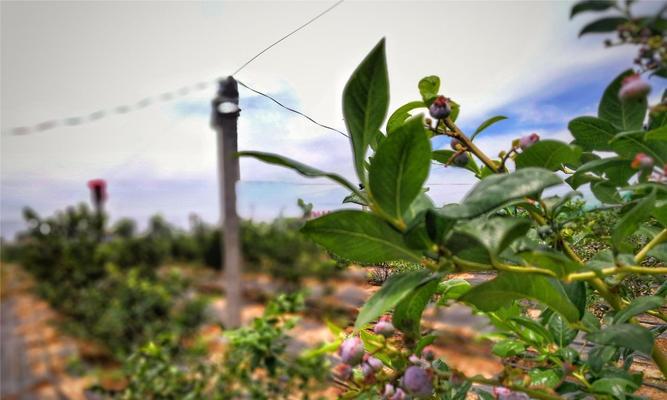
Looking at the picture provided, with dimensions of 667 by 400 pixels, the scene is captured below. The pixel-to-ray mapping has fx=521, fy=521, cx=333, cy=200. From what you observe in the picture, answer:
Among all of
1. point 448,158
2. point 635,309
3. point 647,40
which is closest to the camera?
point 647,40

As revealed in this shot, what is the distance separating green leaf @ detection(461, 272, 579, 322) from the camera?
28 cm

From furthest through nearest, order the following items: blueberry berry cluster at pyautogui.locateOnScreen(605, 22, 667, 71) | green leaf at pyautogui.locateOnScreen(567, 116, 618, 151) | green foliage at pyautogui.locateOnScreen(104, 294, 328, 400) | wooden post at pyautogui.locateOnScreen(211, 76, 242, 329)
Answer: wooden post at pyautogui.locateOnScreen(211, 76, 242, 329), green foliage at pyautogui.locateOnScreen(104, 294, 328, 400), green leaf at pyautogui.locateOnScreen(567, 116, 618, 151), blueberry berry cluster at pyautogui.locateOnScreen(605, 22, 667, 71)

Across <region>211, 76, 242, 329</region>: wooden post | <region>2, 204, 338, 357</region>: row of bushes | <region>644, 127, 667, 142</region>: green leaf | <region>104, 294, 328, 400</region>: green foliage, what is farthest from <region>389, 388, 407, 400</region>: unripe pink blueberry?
<region>2, 204, 338, 357</region>: row of bushes

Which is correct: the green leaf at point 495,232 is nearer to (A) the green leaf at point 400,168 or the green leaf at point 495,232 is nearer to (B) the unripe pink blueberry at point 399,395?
(A) the green leaf at point 400,168

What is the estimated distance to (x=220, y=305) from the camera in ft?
13.2

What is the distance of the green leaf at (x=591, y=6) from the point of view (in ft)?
0.70

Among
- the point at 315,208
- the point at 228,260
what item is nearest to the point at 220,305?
the point at 228,260

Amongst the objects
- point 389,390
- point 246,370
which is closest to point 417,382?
point 389,390

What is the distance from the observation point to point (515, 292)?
0.94 feet

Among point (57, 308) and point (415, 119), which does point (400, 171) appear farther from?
point (57, 308)

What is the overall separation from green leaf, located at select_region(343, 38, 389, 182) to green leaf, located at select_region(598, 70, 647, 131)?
0.14 meters

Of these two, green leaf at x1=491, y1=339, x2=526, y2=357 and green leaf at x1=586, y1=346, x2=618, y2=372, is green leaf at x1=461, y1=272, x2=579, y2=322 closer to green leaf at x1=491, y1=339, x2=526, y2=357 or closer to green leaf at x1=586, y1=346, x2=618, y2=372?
green leaf at x1=586, y1=346, x2=618, y2=372

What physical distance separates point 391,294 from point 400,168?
0.06m

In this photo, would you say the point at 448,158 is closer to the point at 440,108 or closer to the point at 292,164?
the point at 440,108
